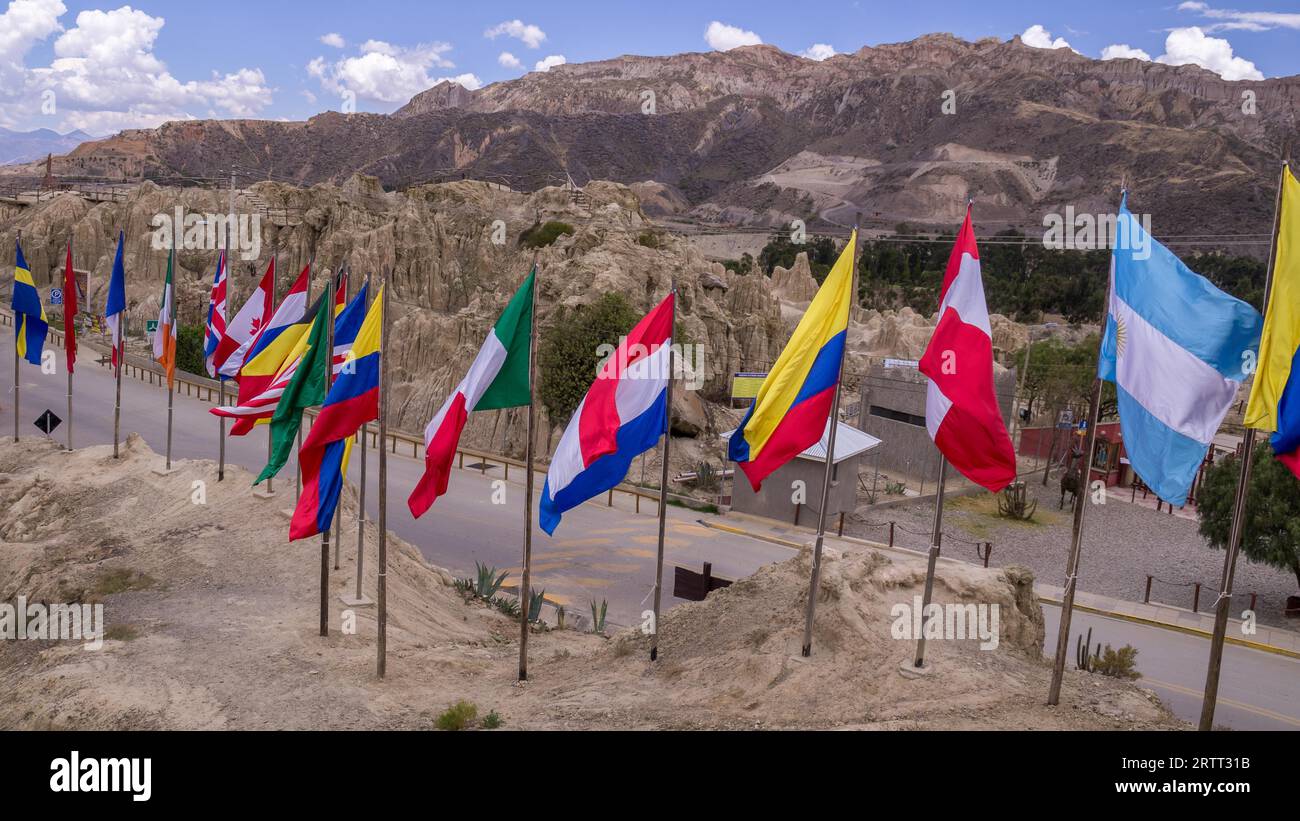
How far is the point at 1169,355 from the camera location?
888 cm

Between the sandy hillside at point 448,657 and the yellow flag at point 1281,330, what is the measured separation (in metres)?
3.54

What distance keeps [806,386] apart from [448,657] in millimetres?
6437

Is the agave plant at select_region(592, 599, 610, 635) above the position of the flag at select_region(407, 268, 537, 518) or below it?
below

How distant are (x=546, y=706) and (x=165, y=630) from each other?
6.38m

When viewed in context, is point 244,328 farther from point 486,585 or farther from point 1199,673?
point 1199,673

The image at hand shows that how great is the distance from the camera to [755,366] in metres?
47.1

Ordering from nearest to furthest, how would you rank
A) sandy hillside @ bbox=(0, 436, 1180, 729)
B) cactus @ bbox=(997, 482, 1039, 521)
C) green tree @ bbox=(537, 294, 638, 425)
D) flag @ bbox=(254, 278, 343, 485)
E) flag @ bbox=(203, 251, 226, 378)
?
sandy hillside @ bbox=(0, 436, 1180, 729) → flag @ bbox=(254, 278, 343, 485) → flag @ bbox=(203, 251, 226, 378) → cactus @ bbox=(997, 482, 1039, 521) → green tree @ bbox=(537, 294, 638, 425)

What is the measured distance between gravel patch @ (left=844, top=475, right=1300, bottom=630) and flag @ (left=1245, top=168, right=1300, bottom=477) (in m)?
16.2

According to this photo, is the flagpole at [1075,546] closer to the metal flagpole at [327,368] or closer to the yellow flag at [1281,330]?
the yellow flag at [1281,330]

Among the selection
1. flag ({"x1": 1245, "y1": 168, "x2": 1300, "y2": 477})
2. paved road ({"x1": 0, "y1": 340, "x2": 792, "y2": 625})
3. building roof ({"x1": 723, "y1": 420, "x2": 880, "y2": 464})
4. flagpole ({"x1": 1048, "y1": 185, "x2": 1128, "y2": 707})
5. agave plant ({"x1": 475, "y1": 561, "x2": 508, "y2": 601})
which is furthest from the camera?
building roof ({"x1": 723, "y1": 420, "x2": 880, "y2": 464})

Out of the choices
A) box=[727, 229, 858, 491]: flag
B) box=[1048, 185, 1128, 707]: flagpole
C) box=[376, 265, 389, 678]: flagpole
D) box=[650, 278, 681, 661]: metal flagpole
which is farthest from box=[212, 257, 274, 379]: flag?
box=[1048, 185, 1128, 707]: flagpole

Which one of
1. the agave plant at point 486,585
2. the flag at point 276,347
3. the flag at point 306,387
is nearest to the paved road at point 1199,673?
the agave plant at point 486,585

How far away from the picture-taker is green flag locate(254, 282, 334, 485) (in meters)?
13.4

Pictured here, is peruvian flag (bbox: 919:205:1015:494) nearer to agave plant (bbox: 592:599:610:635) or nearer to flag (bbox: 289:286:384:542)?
flag (bbox: 289:286:384:542)
